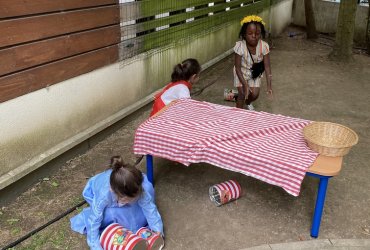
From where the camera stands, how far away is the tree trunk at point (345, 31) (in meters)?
8.65

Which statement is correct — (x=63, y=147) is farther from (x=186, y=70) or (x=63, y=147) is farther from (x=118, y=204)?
(x=186, y=70)

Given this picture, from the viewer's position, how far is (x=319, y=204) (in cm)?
312

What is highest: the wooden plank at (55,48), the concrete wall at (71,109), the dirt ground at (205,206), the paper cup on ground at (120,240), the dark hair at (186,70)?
the wooden plank at (55,48)

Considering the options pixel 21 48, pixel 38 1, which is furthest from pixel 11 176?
pixel 38 1

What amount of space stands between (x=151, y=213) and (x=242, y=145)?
0.95m

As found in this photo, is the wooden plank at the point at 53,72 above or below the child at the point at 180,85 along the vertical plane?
above

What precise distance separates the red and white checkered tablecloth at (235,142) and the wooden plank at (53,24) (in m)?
1.38

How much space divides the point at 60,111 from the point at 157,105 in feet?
3.69

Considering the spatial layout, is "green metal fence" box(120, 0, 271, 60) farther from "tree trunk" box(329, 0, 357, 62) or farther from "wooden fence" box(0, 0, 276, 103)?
"tree trunk" box(329, 0, 357, 62)

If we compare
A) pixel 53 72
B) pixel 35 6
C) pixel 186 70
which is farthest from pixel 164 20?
pixel 35 6

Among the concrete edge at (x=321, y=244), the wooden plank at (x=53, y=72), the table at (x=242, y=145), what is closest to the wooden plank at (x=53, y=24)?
the wooden plank at (x=53, y=72)

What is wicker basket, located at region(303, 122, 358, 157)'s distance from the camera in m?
3.12

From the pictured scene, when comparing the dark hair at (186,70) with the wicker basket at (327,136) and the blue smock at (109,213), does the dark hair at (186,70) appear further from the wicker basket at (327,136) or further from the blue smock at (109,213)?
the blue smock at (109,213)

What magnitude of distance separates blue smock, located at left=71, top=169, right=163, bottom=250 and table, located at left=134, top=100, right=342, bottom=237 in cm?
47
